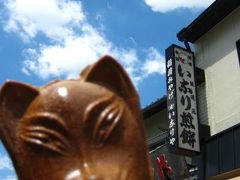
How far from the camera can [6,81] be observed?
280 centimetres

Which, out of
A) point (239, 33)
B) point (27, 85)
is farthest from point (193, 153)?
point (27, 85)

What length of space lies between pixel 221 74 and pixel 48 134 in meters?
11.5

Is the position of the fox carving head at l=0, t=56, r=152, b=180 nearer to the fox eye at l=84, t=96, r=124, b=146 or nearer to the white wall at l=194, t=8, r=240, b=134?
the fox eye at l=84, t=96, r=124, b=146

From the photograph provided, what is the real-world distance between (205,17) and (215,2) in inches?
27.9

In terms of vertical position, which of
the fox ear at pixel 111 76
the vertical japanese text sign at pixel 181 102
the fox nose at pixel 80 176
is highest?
the vertical japanese text sign at pixel 181 102

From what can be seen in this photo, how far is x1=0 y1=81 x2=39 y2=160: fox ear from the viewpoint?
2.77 m

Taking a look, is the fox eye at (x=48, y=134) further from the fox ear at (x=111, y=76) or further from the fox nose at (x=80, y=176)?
the fox ear at (x=111, y=76)

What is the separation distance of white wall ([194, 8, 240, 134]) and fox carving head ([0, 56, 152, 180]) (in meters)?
10.1

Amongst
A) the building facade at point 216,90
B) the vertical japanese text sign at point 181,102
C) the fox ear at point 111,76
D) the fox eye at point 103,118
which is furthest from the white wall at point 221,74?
the fox eye at point 103,118

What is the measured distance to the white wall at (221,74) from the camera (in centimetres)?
1300

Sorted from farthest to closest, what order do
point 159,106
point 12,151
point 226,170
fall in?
point 159,106, point 226,170, point 12,151

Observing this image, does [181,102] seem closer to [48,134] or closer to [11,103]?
[11,103]

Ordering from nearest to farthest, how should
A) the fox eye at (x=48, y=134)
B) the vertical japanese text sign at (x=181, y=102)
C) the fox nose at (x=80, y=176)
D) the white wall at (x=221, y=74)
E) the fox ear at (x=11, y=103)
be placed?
the fox nose at (x=80, y=176) → the fox eye at (x=48, y=134) → the fox ear at (x=11, y=103) → the vertical japanese text sign at (x=181, y=102) → the white wall at (x=221, y=74)

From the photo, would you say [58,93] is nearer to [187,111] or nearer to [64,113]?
[64,113]
